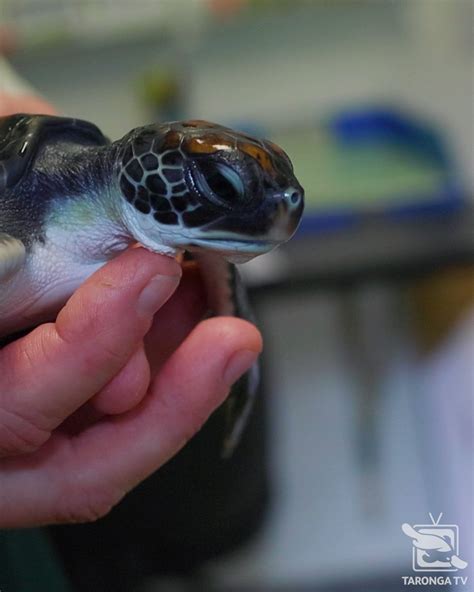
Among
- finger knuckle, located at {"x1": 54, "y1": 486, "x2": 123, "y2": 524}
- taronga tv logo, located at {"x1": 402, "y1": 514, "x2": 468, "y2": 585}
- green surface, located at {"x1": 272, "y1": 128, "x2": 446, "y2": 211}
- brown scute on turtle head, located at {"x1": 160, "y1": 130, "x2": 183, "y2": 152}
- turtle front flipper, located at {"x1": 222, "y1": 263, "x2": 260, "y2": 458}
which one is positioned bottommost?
taronga tv logo, located at {"x1": 402, "y1": 514, "x2": 468, "y2": 585}

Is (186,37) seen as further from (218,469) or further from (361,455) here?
(218,469)

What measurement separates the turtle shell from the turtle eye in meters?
0.15

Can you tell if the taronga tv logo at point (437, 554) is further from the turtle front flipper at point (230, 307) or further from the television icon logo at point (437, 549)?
the turtle front flipper at point (230, 307)

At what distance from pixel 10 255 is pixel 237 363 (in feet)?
0.56

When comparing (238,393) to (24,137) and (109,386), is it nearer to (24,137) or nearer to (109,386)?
(109,386)

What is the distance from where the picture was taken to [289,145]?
1.71 m

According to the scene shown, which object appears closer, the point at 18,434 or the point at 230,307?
the point at 18,434

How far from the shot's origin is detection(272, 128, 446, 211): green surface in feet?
4.73

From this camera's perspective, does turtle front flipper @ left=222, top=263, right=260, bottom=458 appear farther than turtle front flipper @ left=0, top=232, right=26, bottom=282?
Yes

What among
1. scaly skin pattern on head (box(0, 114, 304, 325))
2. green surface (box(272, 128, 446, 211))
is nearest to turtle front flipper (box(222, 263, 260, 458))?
scaly skin pattern on head (box(0, 114, 304, 325))

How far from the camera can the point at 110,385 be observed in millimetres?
468

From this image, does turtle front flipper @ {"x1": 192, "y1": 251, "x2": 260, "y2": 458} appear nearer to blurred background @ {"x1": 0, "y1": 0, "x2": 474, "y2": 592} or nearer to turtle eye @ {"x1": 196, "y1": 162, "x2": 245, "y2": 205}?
turtle eye @ {"x1": 196, "y1": 162, "x2": 245, "y2": 205}

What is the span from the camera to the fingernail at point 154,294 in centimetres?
43

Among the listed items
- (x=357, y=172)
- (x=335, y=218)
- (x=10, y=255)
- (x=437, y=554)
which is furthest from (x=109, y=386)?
(x=357, y=172)
